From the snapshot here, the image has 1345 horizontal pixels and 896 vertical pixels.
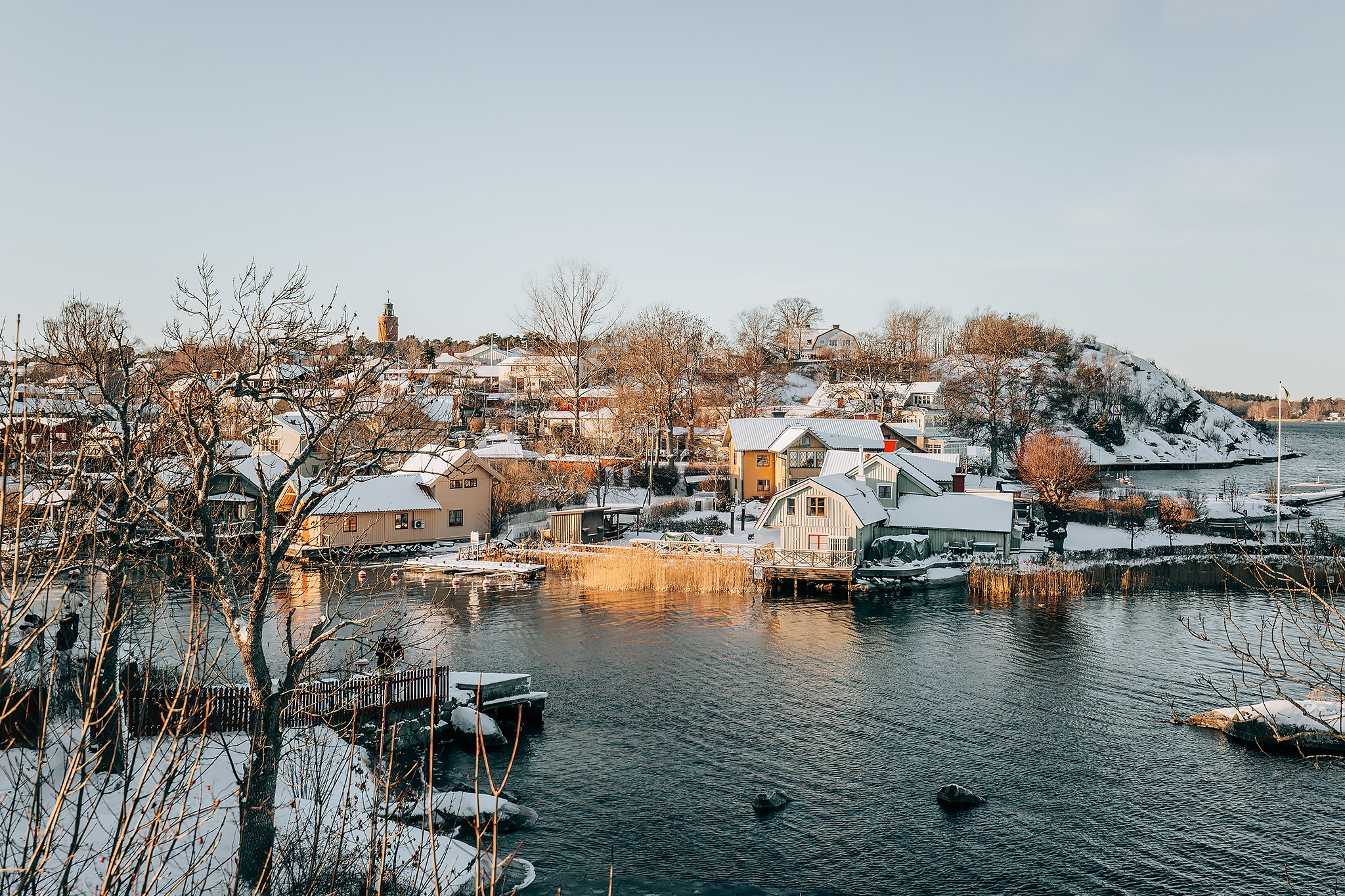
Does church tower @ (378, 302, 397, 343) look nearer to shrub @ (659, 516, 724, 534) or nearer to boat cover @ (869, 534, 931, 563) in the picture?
shrub @ (659, 516, 724, 534)

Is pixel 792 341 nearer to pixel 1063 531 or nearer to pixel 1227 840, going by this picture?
pixel 1063 531

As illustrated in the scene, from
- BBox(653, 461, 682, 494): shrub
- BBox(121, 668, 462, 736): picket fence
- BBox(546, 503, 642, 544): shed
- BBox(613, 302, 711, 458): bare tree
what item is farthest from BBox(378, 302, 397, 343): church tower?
BBox(121, 668, 462, 736): picket fence

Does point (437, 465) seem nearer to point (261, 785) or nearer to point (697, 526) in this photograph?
point (697, 526)

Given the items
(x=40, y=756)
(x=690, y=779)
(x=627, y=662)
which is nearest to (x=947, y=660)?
(x=627, y=662)

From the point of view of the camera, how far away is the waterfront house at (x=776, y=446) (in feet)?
184

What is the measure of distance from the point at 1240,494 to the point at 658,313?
162ft

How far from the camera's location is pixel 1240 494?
6556 cm

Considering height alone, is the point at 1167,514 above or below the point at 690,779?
above

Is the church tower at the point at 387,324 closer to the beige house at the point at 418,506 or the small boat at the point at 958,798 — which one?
the beige house at the point at 418,506

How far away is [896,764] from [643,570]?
22.9 meters

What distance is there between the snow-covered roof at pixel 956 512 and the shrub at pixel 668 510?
13.9m

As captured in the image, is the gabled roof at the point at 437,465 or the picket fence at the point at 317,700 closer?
the picket fence at the point at 317,700

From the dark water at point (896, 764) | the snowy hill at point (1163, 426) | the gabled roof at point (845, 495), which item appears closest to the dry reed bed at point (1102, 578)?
the gabled roof at point (845, 495)

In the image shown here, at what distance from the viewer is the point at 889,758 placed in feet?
65.3
